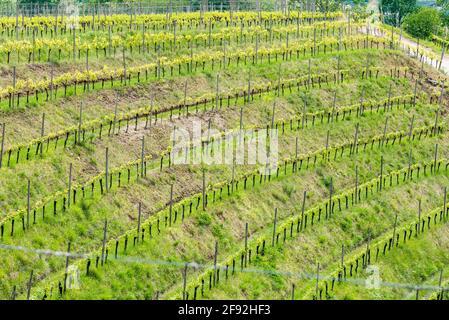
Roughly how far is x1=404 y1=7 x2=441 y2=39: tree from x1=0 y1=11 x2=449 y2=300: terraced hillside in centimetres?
1624

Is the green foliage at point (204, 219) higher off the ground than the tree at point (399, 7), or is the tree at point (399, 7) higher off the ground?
the tree at point (399, 7)

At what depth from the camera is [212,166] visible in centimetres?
5400

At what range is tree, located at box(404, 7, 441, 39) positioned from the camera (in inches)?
3482

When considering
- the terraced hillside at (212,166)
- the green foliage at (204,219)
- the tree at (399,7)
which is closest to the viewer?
the terraced hillside at (212,166)

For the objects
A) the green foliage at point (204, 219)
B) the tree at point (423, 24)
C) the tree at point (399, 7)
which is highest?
the tree at point (423, 24)

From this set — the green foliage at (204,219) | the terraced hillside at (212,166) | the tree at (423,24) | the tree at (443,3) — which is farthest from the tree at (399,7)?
the green foliage at (204,219)

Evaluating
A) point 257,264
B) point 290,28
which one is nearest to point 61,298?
point 257,264

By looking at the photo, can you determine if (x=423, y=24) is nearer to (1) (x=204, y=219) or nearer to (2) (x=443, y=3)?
(2) (x=443, y=3)

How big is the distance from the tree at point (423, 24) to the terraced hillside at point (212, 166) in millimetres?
16237

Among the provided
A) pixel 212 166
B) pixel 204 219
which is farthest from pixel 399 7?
pixel 204 219

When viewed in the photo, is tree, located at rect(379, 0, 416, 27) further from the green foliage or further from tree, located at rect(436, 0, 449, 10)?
the green foliage

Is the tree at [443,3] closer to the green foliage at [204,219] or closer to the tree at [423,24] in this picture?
the tree at [423,24]

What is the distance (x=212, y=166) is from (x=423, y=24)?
131ft

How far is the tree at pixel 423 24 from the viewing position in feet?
290
